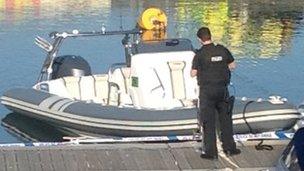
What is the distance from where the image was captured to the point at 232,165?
25.5ft

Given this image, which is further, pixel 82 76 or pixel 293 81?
pixel 293 81

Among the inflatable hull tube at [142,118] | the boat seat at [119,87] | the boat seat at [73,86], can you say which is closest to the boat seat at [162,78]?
the boat seat at [119,87]

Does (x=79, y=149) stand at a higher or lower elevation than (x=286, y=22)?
higher

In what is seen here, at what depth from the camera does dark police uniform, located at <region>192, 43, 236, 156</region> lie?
7.81 m

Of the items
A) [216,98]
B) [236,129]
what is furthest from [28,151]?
[236,129]

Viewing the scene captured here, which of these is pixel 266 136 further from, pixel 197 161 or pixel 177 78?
pixel 177 78

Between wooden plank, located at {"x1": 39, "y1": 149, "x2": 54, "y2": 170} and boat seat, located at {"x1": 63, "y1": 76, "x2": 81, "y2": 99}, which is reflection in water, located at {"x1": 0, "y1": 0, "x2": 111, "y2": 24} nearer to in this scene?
boat seat, located at {"x1": 63, "y1": 76, "x2": 81, "y2": 99}

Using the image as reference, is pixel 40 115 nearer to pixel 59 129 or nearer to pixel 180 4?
pixel 59 129

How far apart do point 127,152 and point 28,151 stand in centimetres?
108

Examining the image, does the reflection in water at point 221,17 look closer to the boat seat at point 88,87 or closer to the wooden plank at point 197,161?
the boat seat at point 88,87

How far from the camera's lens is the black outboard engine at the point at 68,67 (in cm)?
1314

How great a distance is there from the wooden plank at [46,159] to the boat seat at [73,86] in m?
4.26

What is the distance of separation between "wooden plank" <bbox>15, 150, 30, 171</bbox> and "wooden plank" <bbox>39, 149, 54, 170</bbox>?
16 cm

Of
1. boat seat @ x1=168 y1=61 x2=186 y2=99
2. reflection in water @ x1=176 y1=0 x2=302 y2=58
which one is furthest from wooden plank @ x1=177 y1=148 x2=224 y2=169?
reflection in water @ x1=176 y1=0 x2=302 y2=58
